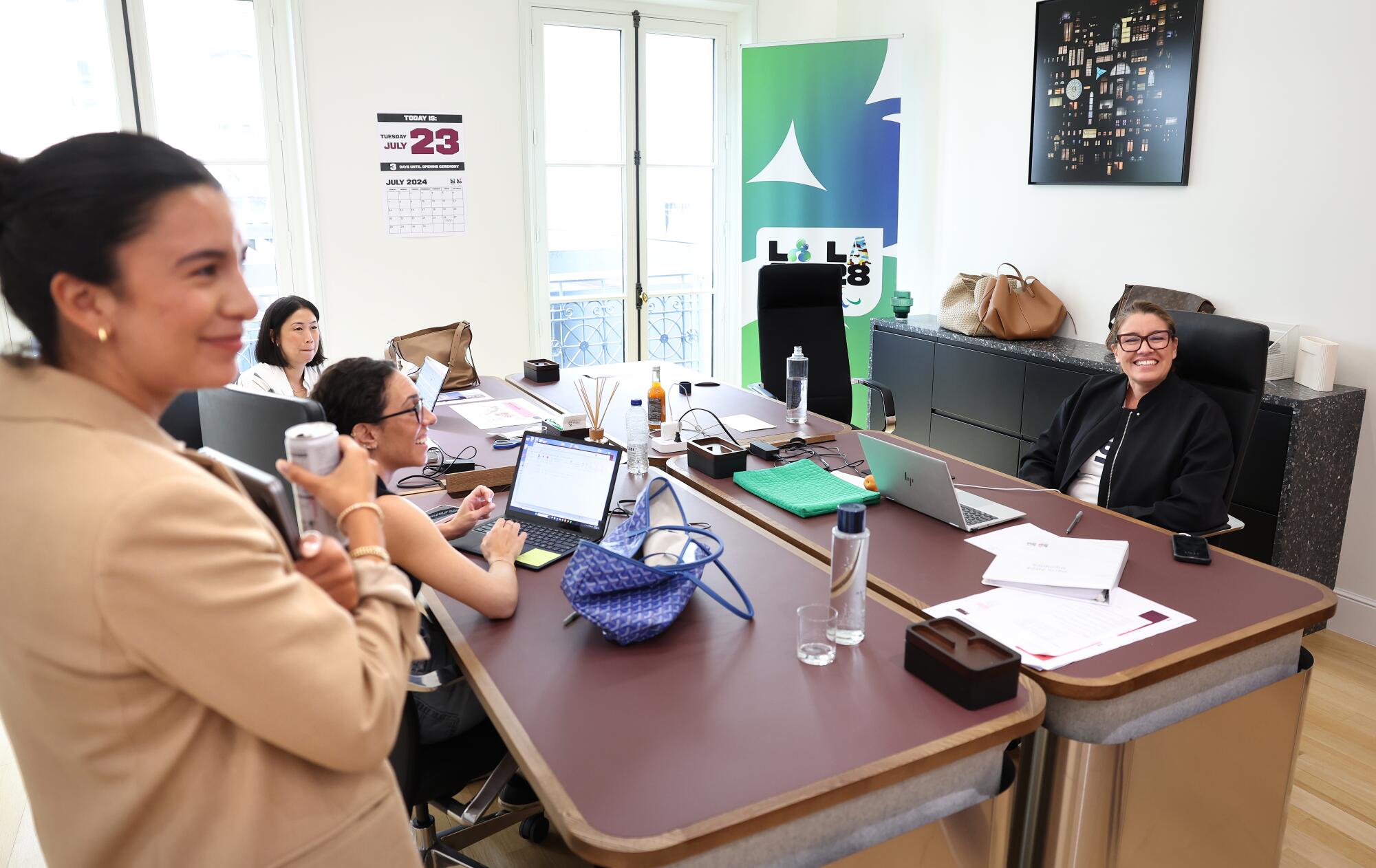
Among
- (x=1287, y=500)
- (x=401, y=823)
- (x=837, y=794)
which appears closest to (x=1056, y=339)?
(x=1287, y=500)

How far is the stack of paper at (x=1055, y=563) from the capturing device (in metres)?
2.02

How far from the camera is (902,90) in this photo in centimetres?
558

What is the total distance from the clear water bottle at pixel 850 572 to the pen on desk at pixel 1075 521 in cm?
85

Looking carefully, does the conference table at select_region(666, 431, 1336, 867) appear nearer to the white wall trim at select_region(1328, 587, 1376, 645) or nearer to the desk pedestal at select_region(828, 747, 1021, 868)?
the desk pedestal at select_region(828, 747, 1021, 868)

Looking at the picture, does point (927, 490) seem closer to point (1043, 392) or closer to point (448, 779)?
point (448, 779)

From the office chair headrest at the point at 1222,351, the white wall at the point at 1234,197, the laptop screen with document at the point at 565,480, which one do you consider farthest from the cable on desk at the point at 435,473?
the white wall at the point at 1234,197

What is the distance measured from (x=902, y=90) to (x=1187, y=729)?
15.0 feet

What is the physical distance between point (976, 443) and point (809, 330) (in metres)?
1.06

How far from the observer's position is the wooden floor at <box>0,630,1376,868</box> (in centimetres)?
247

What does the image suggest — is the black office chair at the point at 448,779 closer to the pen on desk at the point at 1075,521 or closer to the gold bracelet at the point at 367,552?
the gold bracelet at the point at 367,552

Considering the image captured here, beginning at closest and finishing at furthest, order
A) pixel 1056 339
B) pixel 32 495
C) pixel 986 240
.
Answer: pixel 32 495
pixel 1056 339
pixel 986 240

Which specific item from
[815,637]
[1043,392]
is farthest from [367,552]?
[1043,392]

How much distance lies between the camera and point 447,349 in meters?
4.20

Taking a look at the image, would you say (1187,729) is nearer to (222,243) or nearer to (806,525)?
(806,525)
